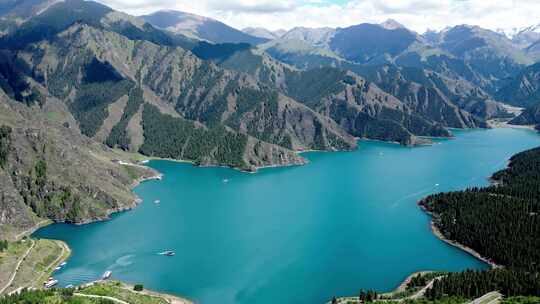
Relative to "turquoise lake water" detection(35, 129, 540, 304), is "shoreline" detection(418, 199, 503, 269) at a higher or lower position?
higher

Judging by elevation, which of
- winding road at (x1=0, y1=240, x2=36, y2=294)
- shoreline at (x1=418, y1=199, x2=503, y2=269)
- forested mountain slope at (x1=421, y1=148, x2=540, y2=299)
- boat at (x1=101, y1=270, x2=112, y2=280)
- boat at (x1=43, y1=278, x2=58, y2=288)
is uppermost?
forested mountain slope at (x1=421, y1=148, x2=540, y2=299)

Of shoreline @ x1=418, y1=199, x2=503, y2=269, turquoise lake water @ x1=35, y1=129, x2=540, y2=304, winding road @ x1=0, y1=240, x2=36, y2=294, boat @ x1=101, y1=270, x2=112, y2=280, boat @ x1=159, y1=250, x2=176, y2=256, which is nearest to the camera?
winding road @ x1=0, y1=240, x2=36, y2=294

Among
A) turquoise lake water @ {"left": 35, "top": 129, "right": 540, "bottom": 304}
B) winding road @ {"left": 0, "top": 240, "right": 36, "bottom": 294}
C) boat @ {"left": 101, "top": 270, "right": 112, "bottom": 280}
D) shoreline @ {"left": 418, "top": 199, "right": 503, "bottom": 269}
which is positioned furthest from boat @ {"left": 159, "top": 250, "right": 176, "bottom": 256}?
shoreline @ {"left": 418, "top": 199, "right": 503, "bottom": 269}

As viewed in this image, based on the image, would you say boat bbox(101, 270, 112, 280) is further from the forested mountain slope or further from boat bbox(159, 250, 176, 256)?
the forested mountain slope

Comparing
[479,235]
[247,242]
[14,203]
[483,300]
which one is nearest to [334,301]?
[483,300]

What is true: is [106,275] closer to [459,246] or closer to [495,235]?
[459,246]

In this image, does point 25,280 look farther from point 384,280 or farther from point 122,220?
point 384,280

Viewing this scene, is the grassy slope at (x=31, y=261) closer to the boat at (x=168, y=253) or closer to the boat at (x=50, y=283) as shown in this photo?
the boat at (x=50, y=283)

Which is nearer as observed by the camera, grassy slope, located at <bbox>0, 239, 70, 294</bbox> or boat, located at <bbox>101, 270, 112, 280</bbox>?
grassy slope, located at <bbox>0, 239, 70, 294</bbox>

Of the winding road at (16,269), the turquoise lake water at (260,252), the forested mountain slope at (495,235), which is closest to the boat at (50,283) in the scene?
the turquoise lake water at (260,252)

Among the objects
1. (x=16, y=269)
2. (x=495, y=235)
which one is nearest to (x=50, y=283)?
(x=16, y=269)

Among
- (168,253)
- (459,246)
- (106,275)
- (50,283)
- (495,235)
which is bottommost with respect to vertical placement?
(50,283)
